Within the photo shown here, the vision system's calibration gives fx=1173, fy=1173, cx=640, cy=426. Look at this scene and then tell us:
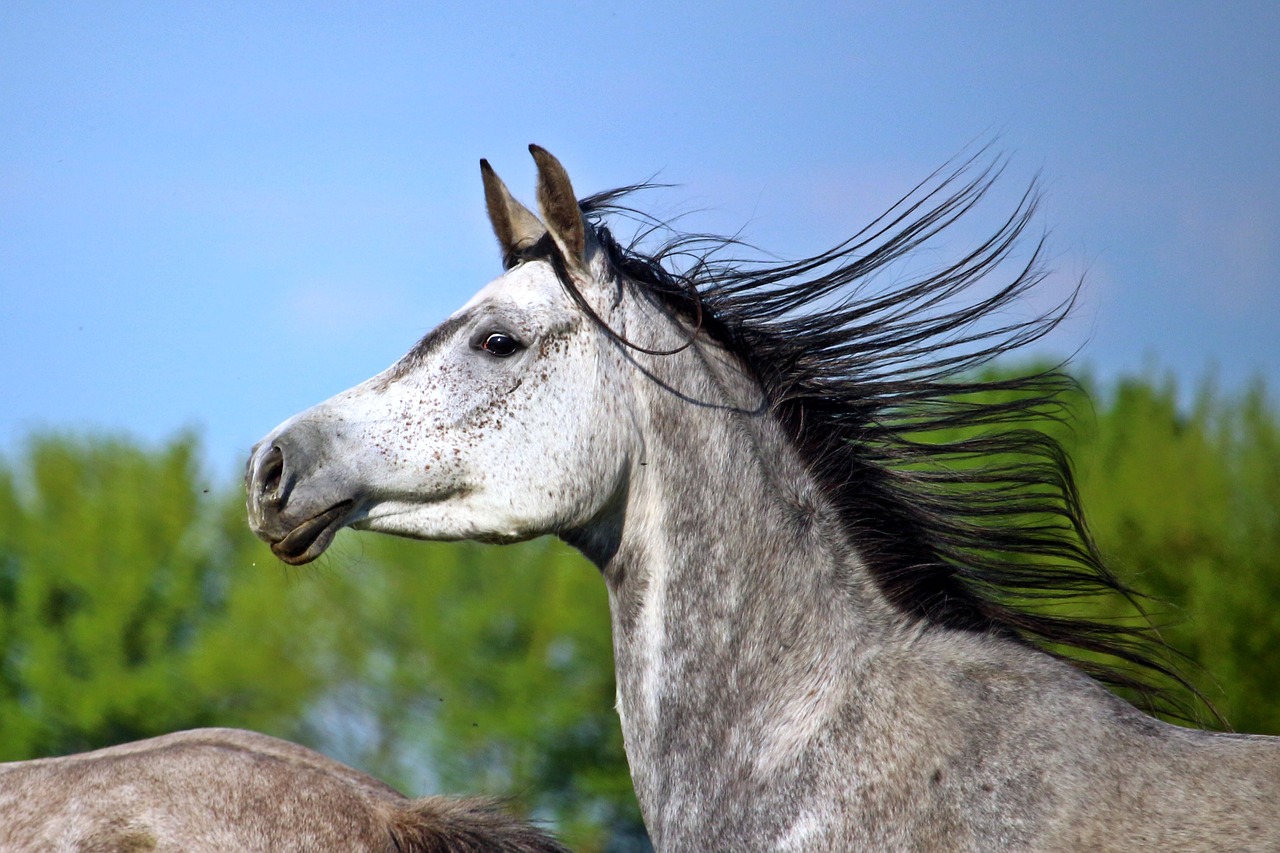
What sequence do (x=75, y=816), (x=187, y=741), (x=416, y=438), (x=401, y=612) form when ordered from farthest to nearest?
(x=401, y=612) < (x=187, y=741) < (x=75, y=816) < (x=416, y=438)

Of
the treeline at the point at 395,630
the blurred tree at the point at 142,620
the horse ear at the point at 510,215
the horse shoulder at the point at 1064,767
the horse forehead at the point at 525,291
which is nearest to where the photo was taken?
the horse shoulder at the point at 1064,767

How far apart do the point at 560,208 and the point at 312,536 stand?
1160 mm

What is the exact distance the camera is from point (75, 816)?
396 centimetres

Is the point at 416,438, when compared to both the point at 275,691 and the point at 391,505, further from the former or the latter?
the point at 275,691

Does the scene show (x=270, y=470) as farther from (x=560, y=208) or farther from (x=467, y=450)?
(x=560, y=208)

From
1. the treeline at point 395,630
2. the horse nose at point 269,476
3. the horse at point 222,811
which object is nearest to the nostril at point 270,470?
the horse nose at point 269,476

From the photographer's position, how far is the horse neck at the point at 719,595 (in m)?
3.04

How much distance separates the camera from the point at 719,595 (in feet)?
10.3

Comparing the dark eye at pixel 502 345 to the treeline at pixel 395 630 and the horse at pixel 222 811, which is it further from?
the treeline at pixel 395 630

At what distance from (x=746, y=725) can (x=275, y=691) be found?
1055 inches

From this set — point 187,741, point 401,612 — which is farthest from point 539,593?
point 187,741

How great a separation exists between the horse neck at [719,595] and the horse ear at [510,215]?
2.09ft

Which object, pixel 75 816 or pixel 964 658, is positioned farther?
pixel 75 816

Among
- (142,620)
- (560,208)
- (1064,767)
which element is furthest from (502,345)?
(142,620)
